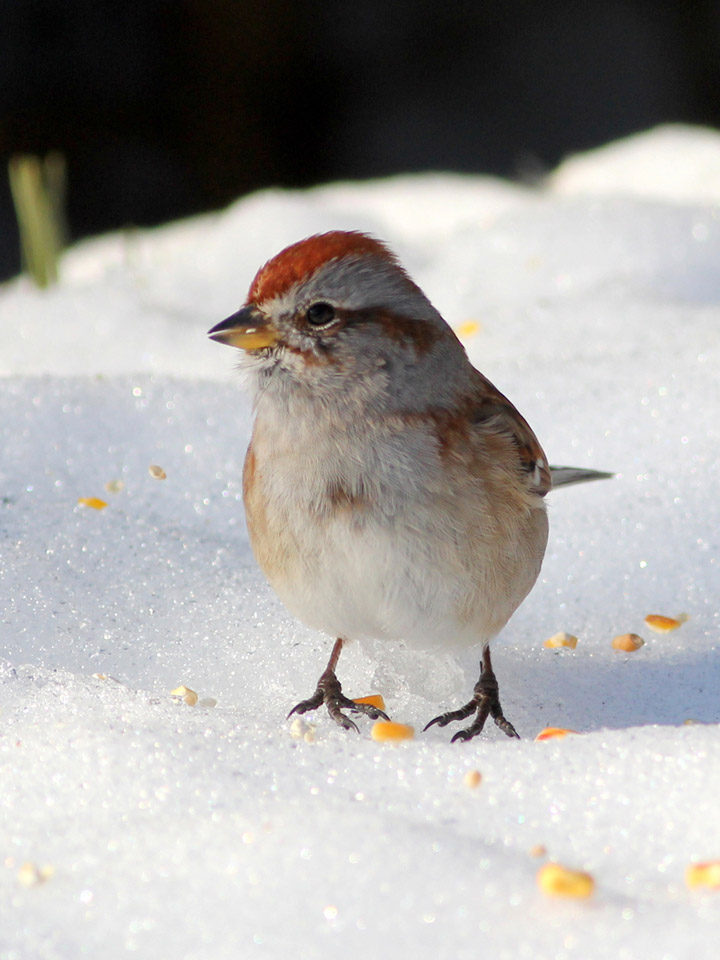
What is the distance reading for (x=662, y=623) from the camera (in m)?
2.47

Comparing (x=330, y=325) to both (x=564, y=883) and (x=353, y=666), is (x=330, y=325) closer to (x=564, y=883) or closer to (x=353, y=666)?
(x=353, y=666)

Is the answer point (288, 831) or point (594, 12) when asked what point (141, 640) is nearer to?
point (288, 831)

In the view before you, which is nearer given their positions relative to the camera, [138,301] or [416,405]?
[416,405]

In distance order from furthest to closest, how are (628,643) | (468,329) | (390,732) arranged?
(468,329) → (628,643) → (390,732)

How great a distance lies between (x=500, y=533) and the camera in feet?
6.86

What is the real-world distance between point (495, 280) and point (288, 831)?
299 centimetres

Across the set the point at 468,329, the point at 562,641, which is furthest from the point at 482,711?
the point at 468,329

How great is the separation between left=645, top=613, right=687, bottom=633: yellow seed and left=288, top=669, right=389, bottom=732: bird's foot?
67cm

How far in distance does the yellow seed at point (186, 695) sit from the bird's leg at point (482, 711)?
433 millimetres

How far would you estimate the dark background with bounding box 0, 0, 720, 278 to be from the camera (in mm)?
7938

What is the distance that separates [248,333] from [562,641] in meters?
0.95

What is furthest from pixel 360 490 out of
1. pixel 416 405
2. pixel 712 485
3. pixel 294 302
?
pixel 712 485

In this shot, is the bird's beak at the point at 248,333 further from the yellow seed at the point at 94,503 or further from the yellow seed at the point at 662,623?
the yellow seed at the point at 662,623

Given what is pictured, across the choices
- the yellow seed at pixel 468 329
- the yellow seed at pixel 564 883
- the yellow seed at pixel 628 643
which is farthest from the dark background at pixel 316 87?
the yellow seed at pixel 564 883
